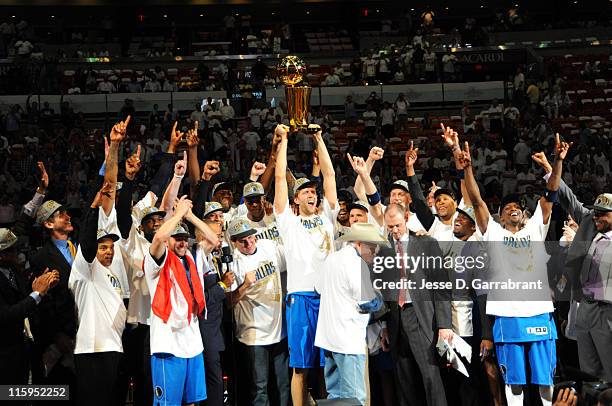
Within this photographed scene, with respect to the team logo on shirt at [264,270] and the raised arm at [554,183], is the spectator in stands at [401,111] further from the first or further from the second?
the team logo on shirt at [264,270]

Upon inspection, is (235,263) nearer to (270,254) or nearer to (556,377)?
(270,254)

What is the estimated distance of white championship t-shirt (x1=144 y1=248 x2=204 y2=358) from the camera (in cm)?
719

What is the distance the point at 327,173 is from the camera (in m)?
8.45

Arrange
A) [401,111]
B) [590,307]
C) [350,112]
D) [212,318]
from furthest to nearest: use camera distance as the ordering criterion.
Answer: [350,112]
[401,111]
[590,307]
[212,318]

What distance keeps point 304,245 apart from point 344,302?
781mm

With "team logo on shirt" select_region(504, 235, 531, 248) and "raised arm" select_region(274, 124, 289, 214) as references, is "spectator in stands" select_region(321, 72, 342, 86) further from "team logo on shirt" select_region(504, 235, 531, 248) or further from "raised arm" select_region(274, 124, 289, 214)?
"team logo on shirt" select_region(504, 235, 531, 248)

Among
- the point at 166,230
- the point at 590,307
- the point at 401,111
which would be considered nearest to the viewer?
the point at 166,230

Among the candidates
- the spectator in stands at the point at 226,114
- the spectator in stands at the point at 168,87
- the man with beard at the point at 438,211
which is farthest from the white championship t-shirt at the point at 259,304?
the spectator in stands at the point at 168,87

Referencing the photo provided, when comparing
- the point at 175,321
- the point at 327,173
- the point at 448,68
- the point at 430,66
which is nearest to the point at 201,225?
the point at 175,321

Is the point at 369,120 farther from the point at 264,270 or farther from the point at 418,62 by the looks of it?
the point at 264,270

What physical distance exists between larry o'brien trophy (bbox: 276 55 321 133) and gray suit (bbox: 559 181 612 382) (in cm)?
254

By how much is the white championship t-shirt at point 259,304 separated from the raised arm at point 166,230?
3.59 ft

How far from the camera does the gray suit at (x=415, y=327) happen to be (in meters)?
7.77

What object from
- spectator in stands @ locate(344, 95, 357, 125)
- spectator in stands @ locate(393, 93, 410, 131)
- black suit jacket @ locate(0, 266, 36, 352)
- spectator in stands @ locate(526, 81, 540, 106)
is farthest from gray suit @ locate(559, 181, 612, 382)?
spectator in stands @ locate(526, 81, 540, 106)
